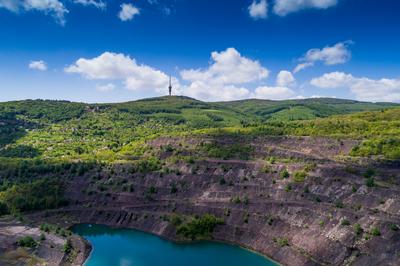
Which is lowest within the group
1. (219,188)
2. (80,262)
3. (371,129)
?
(80,262)

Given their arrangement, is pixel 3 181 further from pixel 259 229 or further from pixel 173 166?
pixel 259 229

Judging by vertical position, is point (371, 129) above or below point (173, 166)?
above

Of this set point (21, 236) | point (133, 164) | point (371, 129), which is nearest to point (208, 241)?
point (21, 236)

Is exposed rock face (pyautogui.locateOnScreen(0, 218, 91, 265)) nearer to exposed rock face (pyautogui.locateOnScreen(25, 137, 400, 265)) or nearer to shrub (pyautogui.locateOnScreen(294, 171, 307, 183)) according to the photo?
exposed rock face (pyautogui.locateOnScreen(25, 137, 400, 265))

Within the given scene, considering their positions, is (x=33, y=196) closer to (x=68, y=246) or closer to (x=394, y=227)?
(x=68, y=246)

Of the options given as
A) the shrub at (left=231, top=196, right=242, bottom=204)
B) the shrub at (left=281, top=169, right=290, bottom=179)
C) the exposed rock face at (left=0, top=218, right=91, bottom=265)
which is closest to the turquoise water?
the exposed rock face at (left=0, top=218, right=91, bottom=265)

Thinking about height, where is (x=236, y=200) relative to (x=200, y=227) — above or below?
above

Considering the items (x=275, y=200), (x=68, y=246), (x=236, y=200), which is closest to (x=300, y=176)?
(x=275, y=200)
